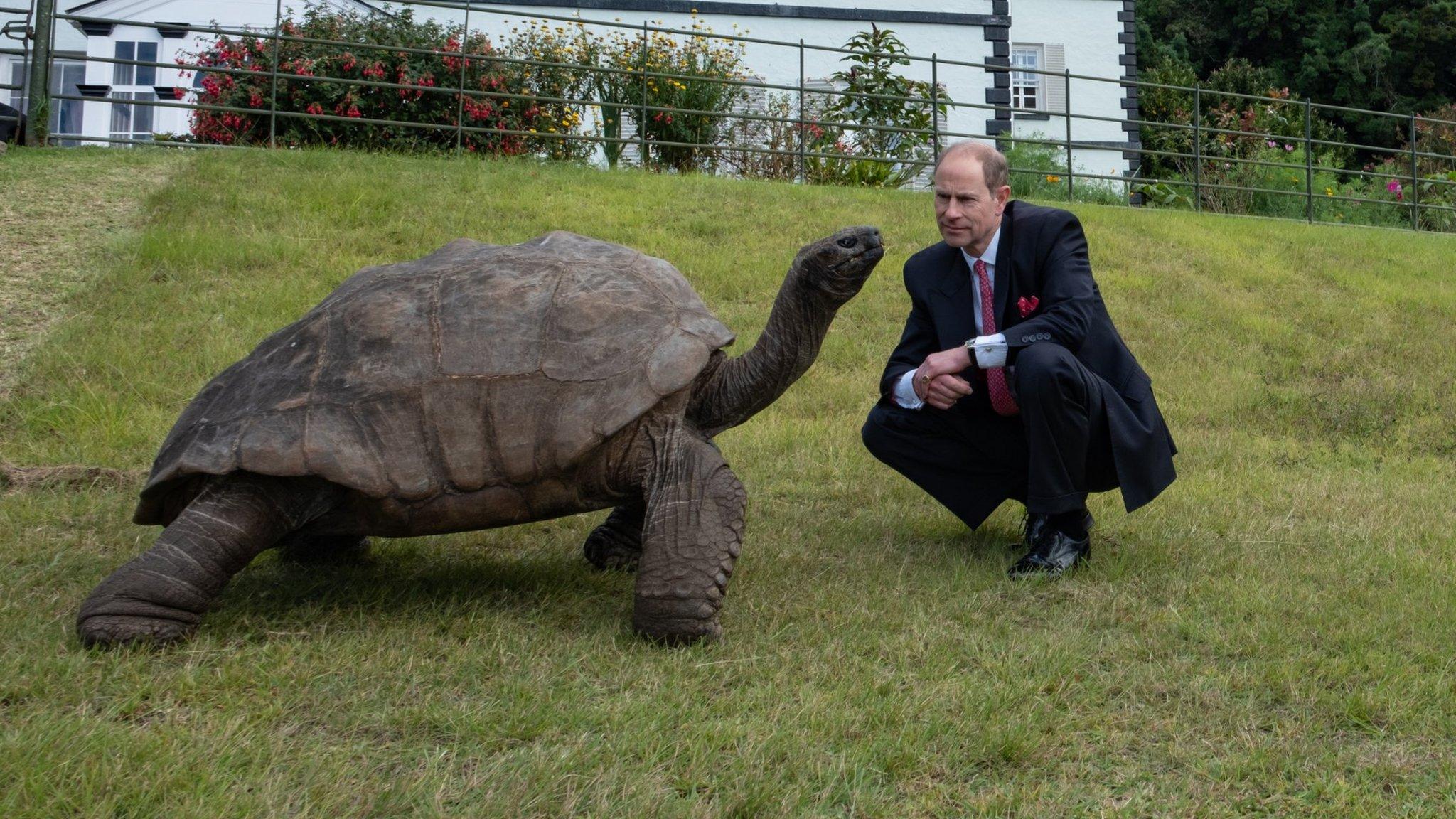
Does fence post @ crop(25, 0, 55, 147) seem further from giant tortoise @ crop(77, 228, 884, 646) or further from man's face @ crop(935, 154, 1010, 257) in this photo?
man's face @ crop(935, 154, 1010, 257)

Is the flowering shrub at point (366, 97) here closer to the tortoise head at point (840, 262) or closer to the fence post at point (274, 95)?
the fence post at point (274, 95)

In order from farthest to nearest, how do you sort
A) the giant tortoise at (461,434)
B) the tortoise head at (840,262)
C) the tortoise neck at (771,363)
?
the tortoise neck at (771,363), the tortoise head at (840,262), the giant tortoise at (461,434)

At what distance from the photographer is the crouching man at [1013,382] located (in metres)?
4.23

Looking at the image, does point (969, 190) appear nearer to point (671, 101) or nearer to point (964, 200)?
point (964, 200)

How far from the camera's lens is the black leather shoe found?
14.2ft

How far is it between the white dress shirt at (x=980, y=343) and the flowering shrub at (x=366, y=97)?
305 inches

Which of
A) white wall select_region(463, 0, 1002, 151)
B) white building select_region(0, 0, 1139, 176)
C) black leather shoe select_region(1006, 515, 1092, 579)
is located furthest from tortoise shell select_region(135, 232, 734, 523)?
white wall select_region(463, 0, 1002, 151)

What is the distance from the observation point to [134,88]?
21203 millimetres

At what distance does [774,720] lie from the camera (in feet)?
9.61

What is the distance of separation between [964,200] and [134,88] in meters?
20.8

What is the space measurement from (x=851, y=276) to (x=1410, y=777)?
2.00m

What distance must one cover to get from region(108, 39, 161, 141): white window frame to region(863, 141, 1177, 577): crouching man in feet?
64.0

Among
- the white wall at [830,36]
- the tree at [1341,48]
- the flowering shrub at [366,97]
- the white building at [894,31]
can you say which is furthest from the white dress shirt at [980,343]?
the tree at [1341,48]

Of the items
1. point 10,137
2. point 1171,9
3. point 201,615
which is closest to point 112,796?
point 201,615
